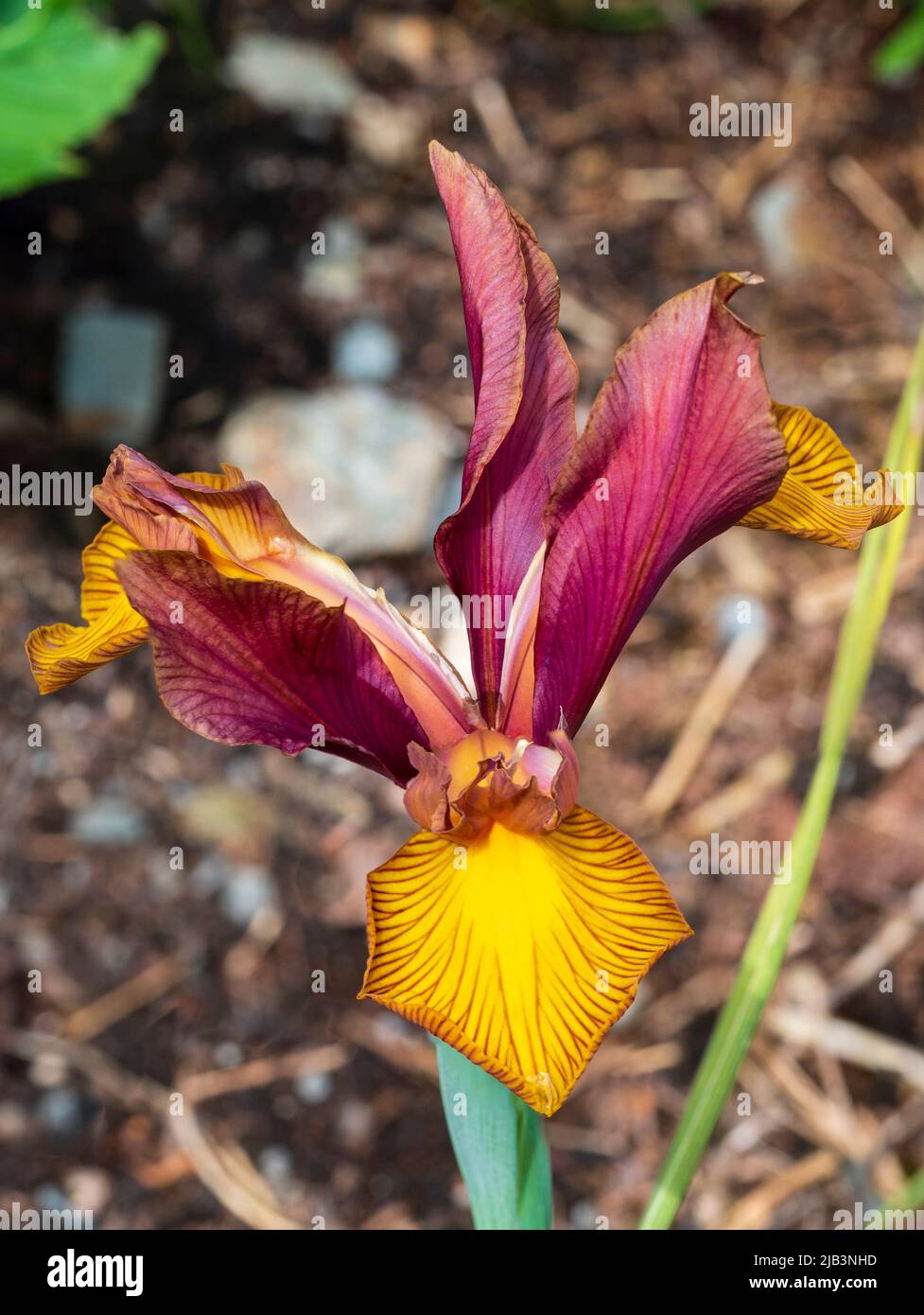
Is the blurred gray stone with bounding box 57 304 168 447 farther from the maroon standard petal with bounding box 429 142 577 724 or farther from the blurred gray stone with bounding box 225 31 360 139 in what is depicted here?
the maroon standard petal with bounding box 429 142 577 724

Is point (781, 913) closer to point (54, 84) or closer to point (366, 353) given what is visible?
point (366, 353)

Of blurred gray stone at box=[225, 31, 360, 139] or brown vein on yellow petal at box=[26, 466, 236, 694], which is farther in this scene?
blurred gray stone at box=[225, 31, 360, 139]

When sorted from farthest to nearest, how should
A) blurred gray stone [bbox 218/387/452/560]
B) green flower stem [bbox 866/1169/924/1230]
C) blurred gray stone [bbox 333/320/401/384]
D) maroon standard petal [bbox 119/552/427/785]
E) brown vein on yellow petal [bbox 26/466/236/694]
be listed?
blurred gray stone [bbox 333/320/401/384]
blurred gray stone [bbox 218/387/452/560]
green flower stem [bbox 866/1169/924/1230]
brown vein on yellow petal [bbox 26/466/236/694]
maroon standard petal [bbox 119/552/427/785]

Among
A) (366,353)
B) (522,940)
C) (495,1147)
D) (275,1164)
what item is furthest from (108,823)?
(522,940)

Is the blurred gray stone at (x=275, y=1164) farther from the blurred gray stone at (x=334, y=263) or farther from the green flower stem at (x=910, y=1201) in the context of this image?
the blurred gray stone at (x=334, y=263)

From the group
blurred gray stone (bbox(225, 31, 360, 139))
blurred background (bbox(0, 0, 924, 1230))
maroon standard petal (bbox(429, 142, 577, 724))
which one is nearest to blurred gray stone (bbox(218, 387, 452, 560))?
blurred background (bbox(0, 0, 924, 1230))

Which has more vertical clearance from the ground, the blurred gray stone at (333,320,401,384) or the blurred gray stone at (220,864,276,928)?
the blurred gray stone at (333,320,401,384)

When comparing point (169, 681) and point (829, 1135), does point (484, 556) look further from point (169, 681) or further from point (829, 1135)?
point (829, 1135)
